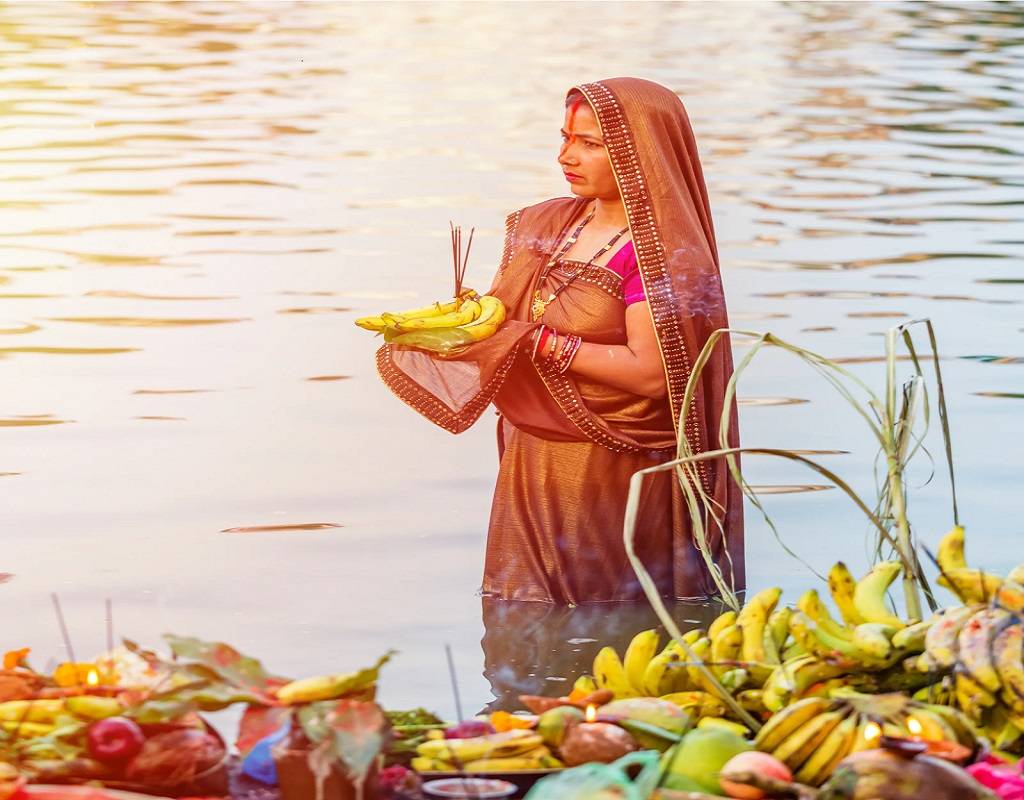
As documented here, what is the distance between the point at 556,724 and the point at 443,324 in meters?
2.27

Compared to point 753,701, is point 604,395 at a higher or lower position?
lower

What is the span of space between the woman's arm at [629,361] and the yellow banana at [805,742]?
2.35 meters

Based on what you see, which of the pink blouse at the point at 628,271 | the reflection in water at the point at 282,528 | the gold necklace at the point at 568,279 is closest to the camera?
the pink blouse at the point at 628,271

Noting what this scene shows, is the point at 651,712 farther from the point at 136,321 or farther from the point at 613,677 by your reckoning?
the point at 136,321

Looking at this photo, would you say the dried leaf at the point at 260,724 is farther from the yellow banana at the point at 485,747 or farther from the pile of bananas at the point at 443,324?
the pile of bananas at the point at 443,324

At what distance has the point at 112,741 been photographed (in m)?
2.27

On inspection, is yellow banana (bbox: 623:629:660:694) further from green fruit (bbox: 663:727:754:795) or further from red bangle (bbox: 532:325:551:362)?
red bangle (bbox: 532:325:551:362)

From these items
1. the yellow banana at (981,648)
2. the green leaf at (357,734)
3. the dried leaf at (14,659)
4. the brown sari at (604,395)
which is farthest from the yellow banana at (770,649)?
the brown sari at (604,395)

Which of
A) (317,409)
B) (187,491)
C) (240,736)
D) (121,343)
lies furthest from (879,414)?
(121,343)

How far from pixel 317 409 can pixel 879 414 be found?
213 inches

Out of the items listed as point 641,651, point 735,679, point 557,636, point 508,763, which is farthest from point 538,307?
point 508,763

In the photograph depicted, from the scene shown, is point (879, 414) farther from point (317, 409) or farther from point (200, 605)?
point (317, 409)

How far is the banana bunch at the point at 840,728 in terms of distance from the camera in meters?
2.25

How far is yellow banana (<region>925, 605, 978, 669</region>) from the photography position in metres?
2.41
